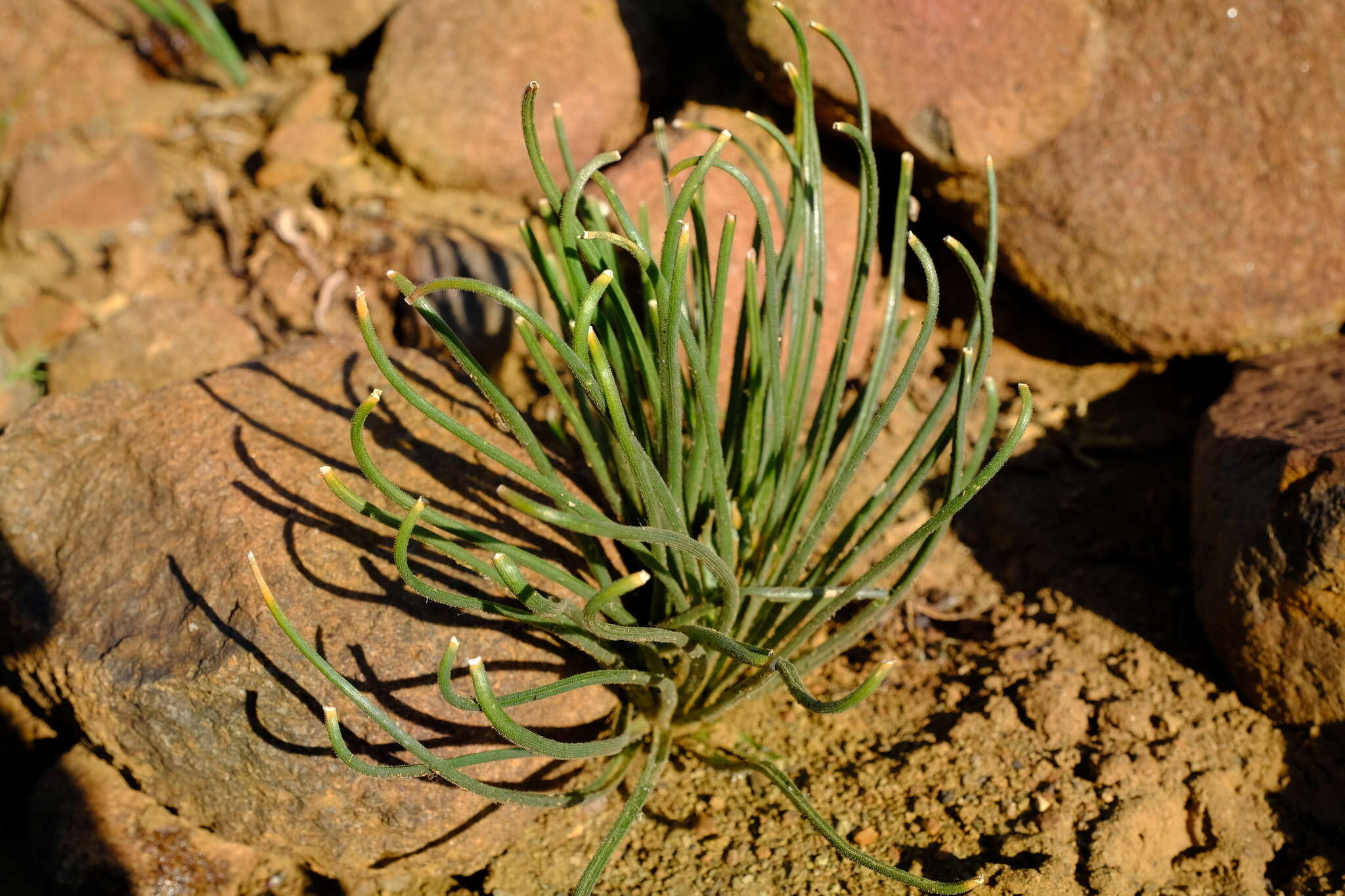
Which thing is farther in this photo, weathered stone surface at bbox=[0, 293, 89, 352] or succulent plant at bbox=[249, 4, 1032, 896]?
weathered stone surface at bbox=[0, 293, 89, 352]

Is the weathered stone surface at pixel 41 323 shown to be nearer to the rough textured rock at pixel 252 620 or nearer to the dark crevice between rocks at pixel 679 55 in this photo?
the rough textured rock at pixel 252 620

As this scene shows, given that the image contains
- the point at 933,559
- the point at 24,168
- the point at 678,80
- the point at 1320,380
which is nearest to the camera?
the point at 1320,380

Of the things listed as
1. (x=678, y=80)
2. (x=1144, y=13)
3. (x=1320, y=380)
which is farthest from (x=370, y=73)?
(x=1320, y=380)

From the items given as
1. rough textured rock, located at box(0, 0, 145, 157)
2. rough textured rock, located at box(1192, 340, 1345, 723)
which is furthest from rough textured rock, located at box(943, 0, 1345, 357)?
rough textured rock, located at box(0, 0, 145, 157)

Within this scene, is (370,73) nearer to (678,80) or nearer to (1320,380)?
(678,80)

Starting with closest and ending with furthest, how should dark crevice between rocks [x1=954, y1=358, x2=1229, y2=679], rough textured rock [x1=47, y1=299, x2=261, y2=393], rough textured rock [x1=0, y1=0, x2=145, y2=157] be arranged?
dark crevice between rocks [x1=954, y1=358, x2=1229, y2=679] < rough textured rock [x1=47, y1=299, x2=261, y2=393] < rough textured rock [x1=0, y1=0, x2=145, y2=157]

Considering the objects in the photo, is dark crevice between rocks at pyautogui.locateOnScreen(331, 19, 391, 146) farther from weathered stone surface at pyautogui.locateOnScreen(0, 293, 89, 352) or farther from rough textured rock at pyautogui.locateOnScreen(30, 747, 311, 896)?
rough textured rock at pyautogui.locateOnScreen(30, 747, 311, 896)
